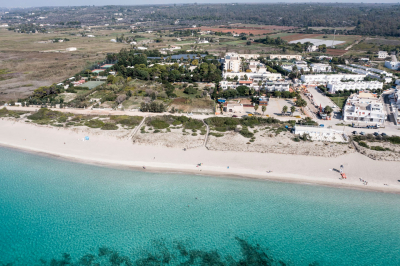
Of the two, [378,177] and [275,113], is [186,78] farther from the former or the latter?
[378,177]

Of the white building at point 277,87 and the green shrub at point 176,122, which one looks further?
the white building at point 277,87

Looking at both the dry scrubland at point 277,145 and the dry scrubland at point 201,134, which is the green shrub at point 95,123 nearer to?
the dry scrubland at point 201,134

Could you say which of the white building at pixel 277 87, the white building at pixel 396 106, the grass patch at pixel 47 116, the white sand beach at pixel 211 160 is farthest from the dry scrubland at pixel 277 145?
the grass patch at pixel 47 116

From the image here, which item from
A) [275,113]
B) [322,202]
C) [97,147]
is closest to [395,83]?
[275,113]

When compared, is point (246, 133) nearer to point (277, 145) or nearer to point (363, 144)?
point (277, 145)

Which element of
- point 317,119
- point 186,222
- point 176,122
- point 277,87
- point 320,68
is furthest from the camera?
point 320,68

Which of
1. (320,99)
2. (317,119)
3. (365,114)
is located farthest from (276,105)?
(365,114)

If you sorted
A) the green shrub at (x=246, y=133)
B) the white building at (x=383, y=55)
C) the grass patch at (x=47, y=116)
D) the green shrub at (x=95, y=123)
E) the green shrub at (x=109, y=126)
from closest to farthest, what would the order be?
the green shrub at (x=246, y=133) → the green shrub at (x=109, y=126) → the green shrub at (x=95, y=123) → the grass patch at (x=47, y=116) → the white building at (x=383, y=55)
